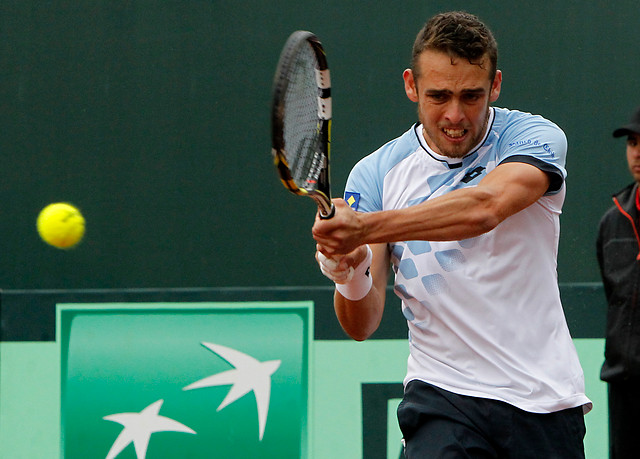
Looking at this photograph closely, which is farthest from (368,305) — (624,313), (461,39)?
(624,313)

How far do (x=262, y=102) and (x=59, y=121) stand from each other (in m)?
0.91

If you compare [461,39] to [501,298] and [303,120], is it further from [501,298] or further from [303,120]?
[501,298]

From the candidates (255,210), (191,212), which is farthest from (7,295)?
(255,210)

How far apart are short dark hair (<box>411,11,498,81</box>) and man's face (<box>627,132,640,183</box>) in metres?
1.41

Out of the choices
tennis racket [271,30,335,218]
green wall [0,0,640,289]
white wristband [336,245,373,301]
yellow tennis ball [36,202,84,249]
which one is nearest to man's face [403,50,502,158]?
tennis racket [271,30,335,218]

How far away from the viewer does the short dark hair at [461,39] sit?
2.16 m

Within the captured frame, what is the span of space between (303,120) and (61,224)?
2166mm

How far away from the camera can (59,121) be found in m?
4.02

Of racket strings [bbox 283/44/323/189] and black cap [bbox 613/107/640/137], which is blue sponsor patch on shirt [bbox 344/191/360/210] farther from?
black cap [bbox 613/107/640/137]

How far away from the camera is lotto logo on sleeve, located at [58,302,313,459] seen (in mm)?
3828

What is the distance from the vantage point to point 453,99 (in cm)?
217

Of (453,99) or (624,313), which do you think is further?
(624,313)

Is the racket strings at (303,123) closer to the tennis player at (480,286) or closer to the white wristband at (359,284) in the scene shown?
the tennis player at (480,286)

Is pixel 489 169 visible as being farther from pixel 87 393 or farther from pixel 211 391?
pixel 87 393
